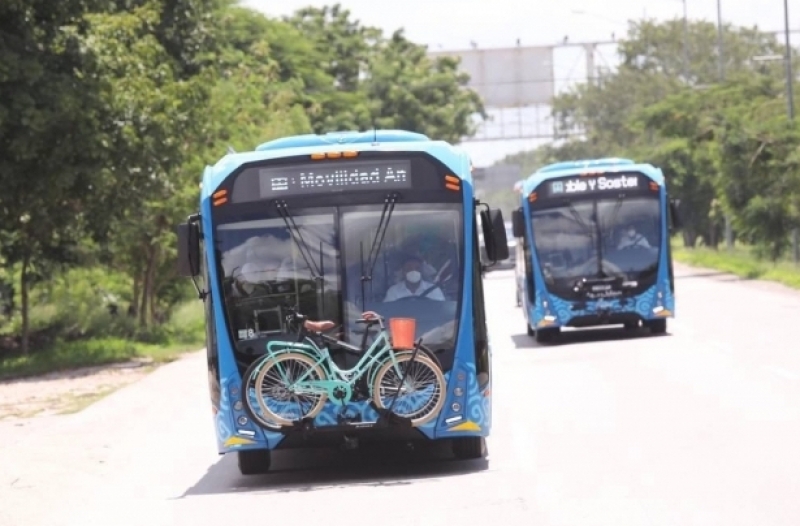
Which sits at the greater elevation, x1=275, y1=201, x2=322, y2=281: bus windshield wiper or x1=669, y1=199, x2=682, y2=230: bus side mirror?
x1=669, y1=199, x2=682, y2=230: bus side mirror

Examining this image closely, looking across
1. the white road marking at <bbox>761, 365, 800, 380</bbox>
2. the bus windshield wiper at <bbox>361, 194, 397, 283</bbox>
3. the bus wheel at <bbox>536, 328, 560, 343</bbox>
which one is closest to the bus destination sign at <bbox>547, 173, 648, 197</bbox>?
the bus wheel at <bbox>536, 328, 560, 343</bbox>

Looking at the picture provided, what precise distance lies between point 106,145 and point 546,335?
26.5 feet

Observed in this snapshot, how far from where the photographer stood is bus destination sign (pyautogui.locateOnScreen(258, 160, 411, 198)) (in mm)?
12883

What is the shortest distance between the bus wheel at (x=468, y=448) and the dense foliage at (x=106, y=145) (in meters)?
13.5

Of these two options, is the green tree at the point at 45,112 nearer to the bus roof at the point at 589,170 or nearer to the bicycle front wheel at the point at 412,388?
the bus roof at the point at 589,170

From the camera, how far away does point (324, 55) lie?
69.7 metres

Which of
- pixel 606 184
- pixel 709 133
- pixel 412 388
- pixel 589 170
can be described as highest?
pixel 709 133

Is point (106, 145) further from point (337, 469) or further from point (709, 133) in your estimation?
point (709, 133)

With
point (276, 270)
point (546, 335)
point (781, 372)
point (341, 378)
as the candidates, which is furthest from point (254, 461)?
point (546, 335)

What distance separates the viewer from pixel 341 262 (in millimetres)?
12742

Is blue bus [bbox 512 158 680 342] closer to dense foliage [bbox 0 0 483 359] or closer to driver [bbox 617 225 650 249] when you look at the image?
driver [bbox 617 225 650 249]

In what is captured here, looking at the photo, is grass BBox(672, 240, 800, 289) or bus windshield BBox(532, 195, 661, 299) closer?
bus windshield BBox(532, 195, 661, 299)

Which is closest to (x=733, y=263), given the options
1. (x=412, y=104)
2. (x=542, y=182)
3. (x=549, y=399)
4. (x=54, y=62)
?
(x=412, y=104)

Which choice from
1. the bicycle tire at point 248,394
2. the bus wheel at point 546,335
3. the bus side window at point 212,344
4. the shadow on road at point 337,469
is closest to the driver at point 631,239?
the bus wheel at point 546,335
